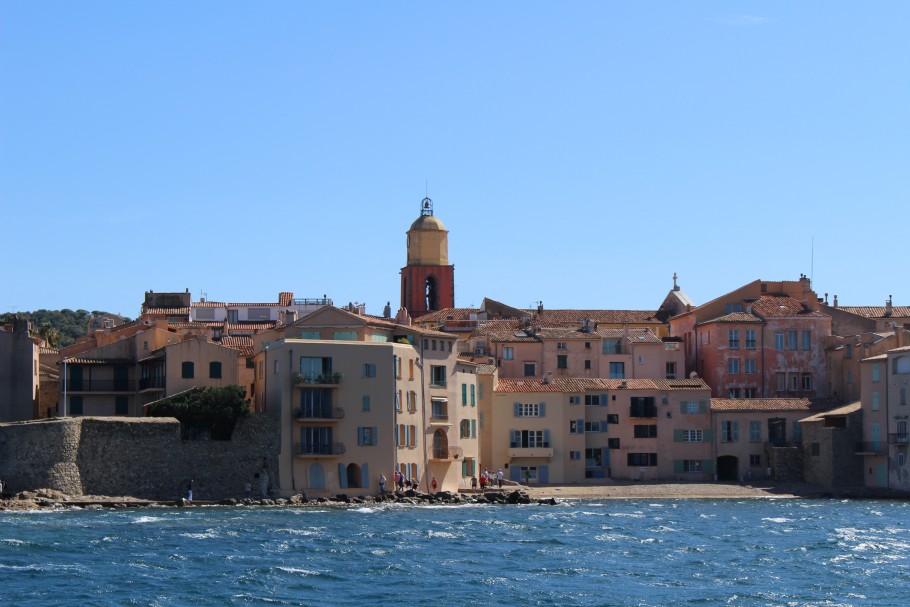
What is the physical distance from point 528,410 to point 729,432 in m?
11.9

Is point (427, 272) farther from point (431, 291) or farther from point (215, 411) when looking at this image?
point (215, 411)

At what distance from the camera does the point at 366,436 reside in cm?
8331

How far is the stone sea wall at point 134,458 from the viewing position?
7644 centimetres

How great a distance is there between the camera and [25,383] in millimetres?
87250

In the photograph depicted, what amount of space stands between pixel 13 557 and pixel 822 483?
51.3m

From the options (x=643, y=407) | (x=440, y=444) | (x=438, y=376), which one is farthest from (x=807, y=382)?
(x=440, y=444)

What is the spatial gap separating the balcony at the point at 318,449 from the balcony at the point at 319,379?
2904mm

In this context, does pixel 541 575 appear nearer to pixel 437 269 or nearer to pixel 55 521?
pixel 55 521

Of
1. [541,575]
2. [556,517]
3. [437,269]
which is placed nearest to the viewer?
[541,575]

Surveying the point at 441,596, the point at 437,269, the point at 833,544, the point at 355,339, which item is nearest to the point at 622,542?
the point at 833,544

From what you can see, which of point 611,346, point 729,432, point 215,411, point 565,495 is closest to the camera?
point 215,411

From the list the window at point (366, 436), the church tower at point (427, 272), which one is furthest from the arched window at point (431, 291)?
the window at point (366, 436)

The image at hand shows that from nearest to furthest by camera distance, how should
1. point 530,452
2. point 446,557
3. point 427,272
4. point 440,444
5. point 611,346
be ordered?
point 446,557 → point 440,444 → point 530,452 → point 611,346 → point 427,272

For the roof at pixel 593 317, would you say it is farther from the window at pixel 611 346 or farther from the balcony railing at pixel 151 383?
the balcony railing at pixel 151 383
